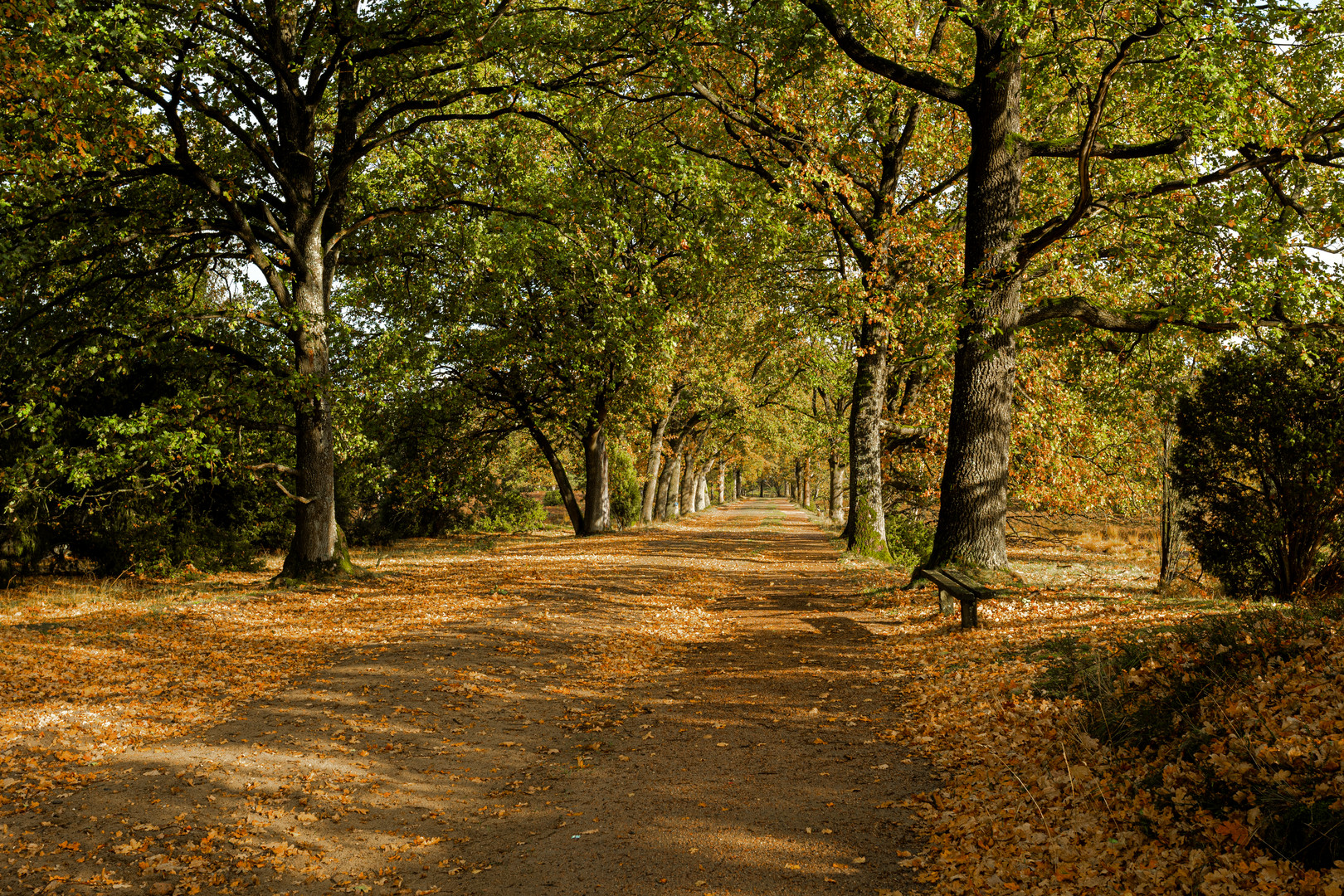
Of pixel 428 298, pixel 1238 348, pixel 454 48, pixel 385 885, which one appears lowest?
pixel 385 885

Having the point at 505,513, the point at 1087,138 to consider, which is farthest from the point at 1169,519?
the point at 505,513

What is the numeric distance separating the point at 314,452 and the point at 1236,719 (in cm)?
1305

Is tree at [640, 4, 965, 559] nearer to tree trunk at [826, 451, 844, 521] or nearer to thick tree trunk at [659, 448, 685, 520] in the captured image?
thick tree trunk at [659, 448, 685, 520]

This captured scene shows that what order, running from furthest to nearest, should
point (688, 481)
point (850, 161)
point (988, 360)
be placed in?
1. point (688, 481)
2. point (850, 161)
3. point (988, 360)

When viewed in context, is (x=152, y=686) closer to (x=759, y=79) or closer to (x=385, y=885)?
(x=385, y=885)

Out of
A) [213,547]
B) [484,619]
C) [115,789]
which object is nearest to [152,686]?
[115,789]

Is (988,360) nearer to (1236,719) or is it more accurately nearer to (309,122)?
(1236,719)

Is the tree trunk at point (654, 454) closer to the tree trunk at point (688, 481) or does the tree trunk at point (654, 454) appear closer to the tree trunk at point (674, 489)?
the tree trunk at point (674, 489)

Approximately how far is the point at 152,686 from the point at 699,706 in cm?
512

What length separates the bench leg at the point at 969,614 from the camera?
8.95m

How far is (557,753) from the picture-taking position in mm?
6523

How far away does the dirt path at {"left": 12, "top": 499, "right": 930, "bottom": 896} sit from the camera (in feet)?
14.8

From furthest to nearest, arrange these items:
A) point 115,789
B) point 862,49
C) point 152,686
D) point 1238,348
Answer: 1. point 862,49
2. point 1238,348
3. point 152,686
4. point 115,789

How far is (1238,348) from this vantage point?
34.9ft
